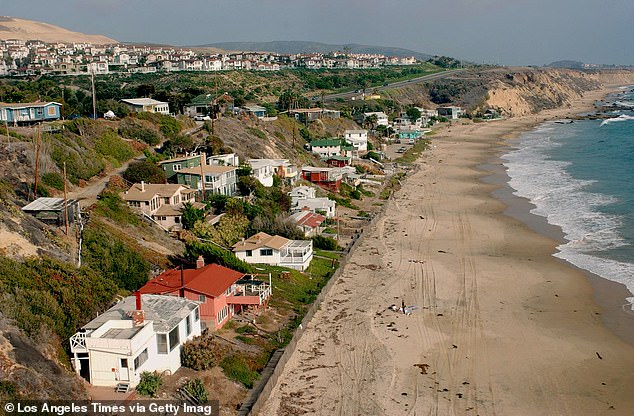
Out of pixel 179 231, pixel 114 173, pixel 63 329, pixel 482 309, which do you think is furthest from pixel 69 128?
pixel 482 309

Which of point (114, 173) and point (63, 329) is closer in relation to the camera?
point (63, 329)

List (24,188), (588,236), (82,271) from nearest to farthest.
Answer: (82,271) → (24,188) → (588,236)

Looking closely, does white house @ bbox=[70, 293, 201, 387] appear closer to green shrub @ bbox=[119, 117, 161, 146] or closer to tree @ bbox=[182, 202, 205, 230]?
tree @ bbox=[182, 202, 205, 230]

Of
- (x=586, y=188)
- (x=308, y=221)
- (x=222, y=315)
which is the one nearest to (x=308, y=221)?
(x=308, y=221)

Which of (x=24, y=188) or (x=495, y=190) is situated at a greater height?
(x=24, y=188)

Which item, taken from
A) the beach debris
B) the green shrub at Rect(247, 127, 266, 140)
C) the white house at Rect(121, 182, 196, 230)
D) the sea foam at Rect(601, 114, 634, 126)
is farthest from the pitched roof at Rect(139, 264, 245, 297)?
the sea foam at Rect(601, 114, 634, 126)

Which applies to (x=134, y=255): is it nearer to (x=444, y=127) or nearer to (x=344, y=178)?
(x=344, y=178)

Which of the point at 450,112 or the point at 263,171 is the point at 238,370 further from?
the point at 450,112
